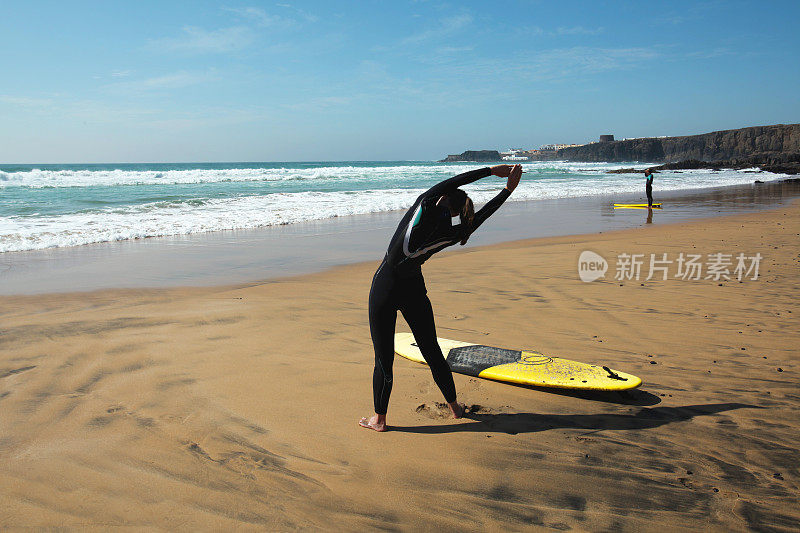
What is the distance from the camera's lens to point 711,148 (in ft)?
277

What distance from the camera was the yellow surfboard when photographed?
366cm

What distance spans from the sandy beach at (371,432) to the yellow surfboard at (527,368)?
0.10 meters

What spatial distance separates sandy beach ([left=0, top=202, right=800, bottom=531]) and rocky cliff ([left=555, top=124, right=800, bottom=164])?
5884 centimetres

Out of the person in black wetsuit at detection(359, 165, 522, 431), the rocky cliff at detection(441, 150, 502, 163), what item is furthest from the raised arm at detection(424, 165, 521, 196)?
the rocky cliff at detection(441, 150, 502, 163)

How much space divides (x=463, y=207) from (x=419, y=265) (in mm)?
471

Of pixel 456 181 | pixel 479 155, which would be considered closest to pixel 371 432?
pixel 456 181

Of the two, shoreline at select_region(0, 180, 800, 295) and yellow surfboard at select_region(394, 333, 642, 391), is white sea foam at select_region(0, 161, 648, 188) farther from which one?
yellow surfboard at select_region(394, 333, 642, 391)

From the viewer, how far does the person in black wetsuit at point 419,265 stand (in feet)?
9.28

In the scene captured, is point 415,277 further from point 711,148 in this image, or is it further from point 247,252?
point 711,148

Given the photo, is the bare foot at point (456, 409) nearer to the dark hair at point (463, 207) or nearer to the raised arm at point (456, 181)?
the dark hair at point (463, 207)

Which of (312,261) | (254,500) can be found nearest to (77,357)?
(254,500)

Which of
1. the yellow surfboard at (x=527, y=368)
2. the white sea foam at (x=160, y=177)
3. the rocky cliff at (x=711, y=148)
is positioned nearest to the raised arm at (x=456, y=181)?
the yellow surfboard at (x=527, y=368)

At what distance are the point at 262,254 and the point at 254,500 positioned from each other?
24.8 ft

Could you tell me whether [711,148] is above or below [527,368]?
above
